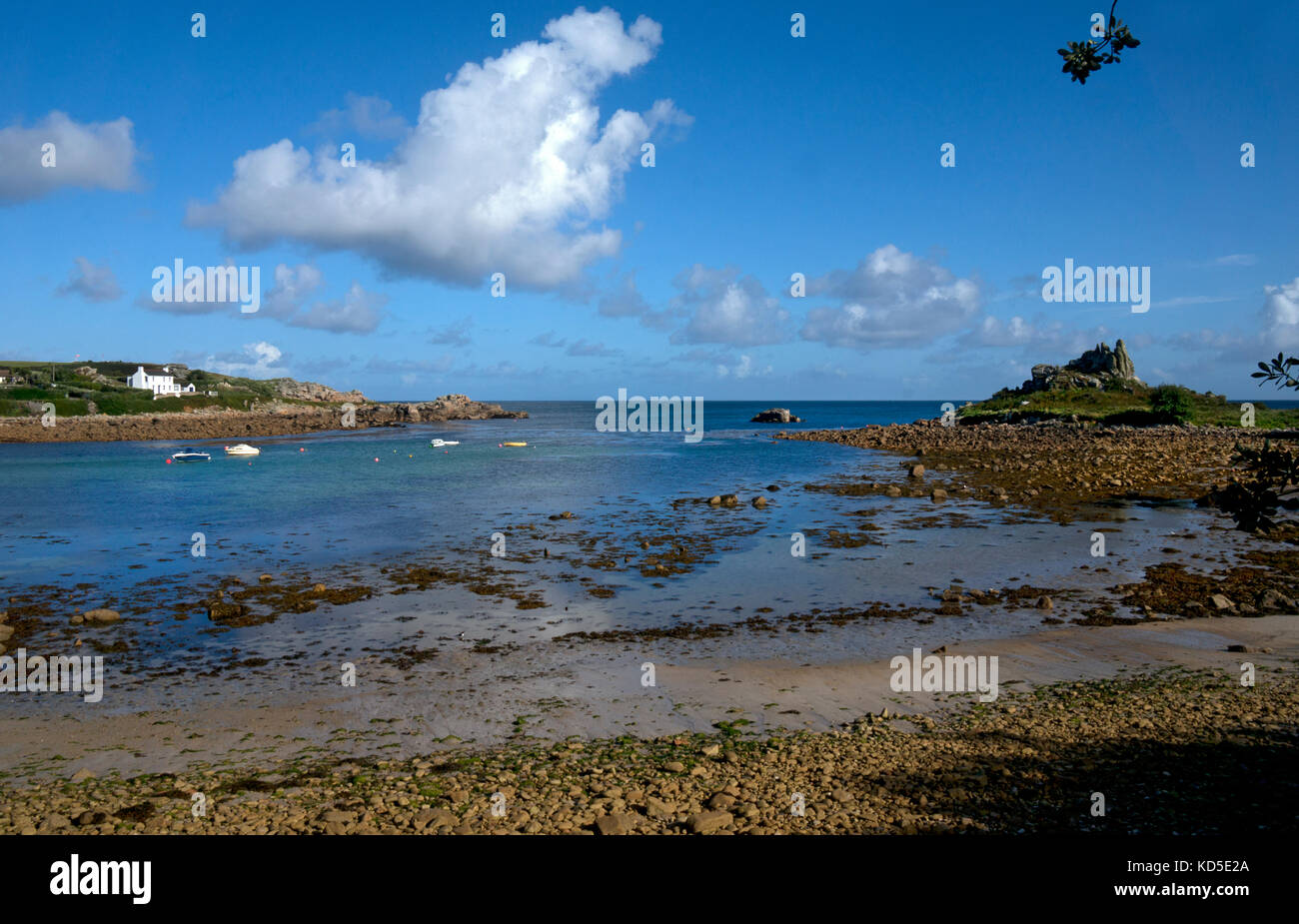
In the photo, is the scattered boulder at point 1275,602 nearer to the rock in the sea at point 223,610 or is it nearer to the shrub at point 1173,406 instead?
the rock in the sea at point 223,610

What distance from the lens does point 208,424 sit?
130125mm

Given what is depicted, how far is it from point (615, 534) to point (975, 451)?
4724 centimetres

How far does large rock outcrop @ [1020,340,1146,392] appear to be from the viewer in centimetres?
10512

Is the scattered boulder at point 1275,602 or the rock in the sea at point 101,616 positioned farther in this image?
the rock in the sea at point 101,616

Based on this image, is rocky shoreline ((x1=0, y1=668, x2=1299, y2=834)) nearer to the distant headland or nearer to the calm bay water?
the calm bay water

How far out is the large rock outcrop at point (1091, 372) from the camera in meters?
105

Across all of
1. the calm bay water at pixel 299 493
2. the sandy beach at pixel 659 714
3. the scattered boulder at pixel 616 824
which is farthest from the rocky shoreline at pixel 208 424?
the scattered boulder at pixel 616 824

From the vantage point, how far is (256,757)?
1114 centimetres

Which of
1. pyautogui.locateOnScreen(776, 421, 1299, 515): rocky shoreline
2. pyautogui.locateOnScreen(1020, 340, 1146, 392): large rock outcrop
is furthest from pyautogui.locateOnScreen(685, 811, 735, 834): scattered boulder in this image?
pyautogui.locateOnScreen(1020, 340, 1146, 392): large rock outcrop

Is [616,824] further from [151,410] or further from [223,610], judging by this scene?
[151,410]

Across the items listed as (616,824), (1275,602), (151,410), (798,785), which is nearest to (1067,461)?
(1275,602)

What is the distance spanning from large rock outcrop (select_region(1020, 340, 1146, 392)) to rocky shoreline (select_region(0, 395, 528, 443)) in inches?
4695

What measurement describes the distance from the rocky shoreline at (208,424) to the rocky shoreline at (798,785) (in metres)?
119
